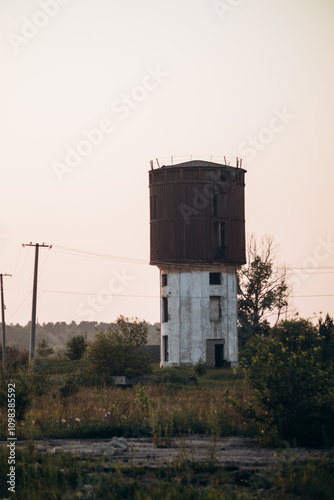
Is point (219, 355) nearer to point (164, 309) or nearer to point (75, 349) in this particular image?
point (164, 309)

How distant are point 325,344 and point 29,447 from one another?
3067 cm

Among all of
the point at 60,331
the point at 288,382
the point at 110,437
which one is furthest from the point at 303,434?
the point at 60,331

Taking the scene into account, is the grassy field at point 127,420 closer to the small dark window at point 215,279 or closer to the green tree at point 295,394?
the green tree at point 295,394

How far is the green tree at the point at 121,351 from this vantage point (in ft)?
135

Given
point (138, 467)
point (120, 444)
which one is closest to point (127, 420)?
point (120, 444)

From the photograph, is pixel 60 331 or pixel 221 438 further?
pixel 60 331

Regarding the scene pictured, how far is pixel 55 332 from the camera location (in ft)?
581

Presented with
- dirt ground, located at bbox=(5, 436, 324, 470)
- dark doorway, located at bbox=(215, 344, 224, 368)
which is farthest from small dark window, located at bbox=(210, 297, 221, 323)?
dirt ground, located at bbox=(5, 436, 324, 470)

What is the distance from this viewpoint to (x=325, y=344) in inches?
1745

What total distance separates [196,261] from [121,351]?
36.4ft

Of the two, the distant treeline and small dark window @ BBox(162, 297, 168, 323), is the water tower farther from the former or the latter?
the distant treeline

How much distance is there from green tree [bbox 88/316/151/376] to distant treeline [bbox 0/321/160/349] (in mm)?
97705

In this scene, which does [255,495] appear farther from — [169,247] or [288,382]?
[169,247]

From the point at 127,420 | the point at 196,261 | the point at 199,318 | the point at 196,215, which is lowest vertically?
the point at 127,420
